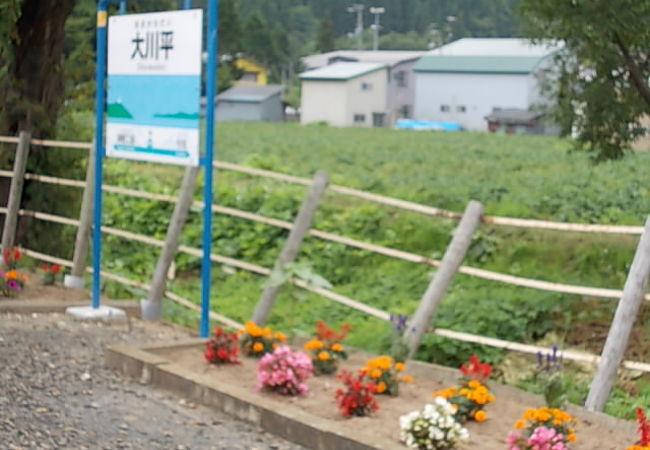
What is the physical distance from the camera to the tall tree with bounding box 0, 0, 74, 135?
38.2 feet

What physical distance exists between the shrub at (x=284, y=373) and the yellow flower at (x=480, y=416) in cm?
101

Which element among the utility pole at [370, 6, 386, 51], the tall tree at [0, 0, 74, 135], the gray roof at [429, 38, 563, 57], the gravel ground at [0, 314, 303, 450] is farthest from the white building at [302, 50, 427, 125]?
the gravel ground at [0, 314, 303, 450]

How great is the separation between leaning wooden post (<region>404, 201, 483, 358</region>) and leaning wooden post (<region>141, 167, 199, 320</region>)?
242 cm

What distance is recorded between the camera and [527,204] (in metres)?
17.2

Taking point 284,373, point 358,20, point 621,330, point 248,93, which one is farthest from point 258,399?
point 358,20

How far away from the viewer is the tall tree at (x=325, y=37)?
112m

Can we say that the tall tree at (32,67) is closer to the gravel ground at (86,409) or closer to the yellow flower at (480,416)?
the gravel ground at (86,409)

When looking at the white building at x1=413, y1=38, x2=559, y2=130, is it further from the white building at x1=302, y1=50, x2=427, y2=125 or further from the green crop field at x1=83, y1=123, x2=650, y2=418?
the green crop field at x1=83, y1=123, x2=650, y2=418

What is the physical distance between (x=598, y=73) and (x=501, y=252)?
3480 mm

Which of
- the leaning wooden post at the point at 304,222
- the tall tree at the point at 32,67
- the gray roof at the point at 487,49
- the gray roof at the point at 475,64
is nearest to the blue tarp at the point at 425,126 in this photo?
the gray roof at the point at 475,64

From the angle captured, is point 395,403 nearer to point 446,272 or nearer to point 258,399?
point 258,399

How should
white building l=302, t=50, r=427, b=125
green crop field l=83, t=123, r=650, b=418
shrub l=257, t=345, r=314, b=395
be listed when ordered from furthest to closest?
white building l=302, t=50, r=427, b=125
green crop field l=83, t=123, r=650, b=418
shrub l=257, t=345, r=314, b=395

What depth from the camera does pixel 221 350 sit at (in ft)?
23.4

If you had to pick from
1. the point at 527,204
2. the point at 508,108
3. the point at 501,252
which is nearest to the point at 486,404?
the point at 501,252
